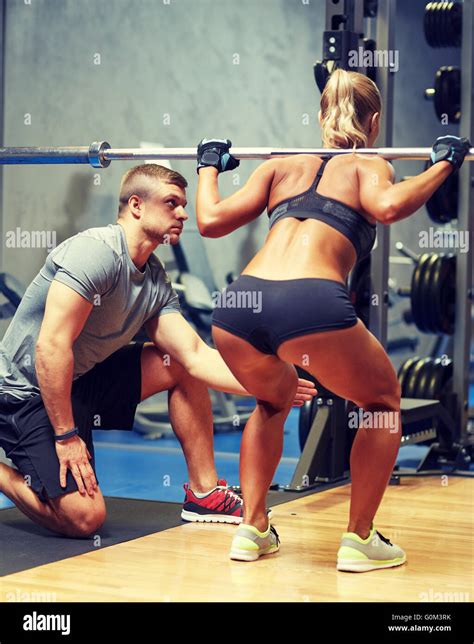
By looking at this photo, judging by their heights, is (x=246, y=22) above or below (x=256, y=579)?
above

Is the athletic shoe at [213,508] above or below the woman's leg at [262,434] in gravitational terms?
below

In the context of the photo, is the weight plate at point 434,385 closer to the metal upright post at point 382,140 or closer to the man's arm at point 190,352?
the metal upright post at point 382,140

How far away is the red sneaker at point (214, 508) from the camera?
333cm

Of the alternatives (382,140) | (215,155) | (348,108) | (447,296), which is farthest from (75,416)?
(447,296)

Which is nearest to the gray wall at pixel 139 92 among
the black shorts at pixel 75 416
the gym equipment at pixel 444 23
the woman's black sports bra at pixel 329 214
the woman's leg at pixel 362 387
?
the gym equipment at pixel 444 23

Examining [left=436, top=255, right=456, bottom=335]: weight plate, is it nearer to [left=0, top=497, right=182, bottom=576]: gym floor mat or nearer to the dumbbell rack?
the dumbbell rack

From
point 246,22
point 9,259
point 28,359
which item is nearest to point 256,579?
point 28,359

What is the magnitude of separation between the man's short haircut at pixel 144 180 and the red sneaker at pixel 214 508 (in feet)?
3.25

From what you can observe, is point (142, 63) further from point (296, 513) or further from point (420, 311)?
point (296, 513)

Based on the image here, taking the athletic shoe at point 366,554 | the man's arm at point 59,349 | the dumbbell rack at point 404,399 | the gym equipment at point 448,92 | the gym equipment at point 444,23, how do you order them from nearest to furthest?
the athletic shoe at point 366,554
the man's arm at point 59,349
the dumbbell rack at point 404,399
the gym equipment at point 448,92
the gym equipment at point 444,23

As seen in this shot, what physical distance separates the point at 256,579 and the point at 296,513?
38.4 inches

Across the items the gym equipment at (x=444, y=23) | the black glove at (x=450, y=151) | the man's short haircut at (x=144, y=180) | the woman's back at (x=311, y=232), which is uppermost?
the gym equipment at (x=444, y=23)

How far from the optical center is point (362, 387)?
8.44 feet
